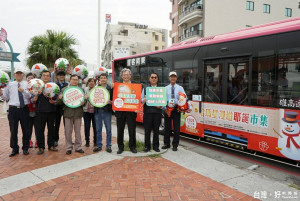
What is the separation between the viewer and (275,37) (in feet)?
15.4

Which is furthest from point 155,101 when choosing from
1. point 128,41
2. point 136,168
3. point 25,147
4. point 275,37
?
point 128,41

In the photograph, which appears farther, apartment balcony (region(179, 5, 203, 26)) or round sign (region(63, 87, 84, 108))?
apartment balcony (region(179, 5, 203, 26))

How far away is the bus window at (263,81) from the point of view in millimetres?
4738

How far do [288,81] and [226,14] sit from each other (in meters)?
28.0

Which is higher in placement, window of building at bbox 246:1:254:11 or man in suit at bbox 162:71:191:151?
window of building at bbox 246:1:254:11

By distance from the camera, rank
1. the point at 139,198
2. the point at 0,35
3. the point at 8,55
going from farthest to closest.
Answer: the point at 0,35 < the point at 8,55 < the point at 139,198

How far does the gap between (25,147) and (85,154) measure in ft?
4.76

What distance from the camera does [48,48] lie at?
15.0 m

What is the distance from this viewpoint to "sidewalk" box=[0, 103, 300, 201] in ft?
11.2

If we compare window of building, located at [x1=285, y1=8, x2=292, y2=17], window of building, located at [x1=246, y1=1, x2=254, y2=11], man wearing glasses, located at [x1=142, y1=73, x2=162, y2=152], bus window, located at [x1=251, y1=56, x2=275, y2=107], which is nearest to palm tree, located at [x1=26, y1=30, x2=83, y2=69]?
man wearing glasses, located at [x1=142, y1=73, x2=162, y2=152]

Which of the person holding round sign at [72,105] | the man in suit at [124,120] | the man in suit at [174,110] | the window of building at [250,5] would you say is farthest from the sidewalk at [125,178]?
the window of building at [250,5]

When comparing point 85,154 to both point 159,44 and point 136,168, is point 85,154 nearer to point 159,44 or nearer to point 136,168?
point 136,168

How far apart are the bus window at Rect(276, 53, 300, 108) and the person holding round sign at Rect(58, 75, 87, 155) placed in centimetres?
432

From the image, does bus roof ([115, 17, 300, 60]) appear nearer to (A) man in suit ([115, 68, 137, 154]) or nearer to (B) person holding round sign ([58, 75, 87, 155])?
(A) man in suit ([115, 68, 137, 154])
